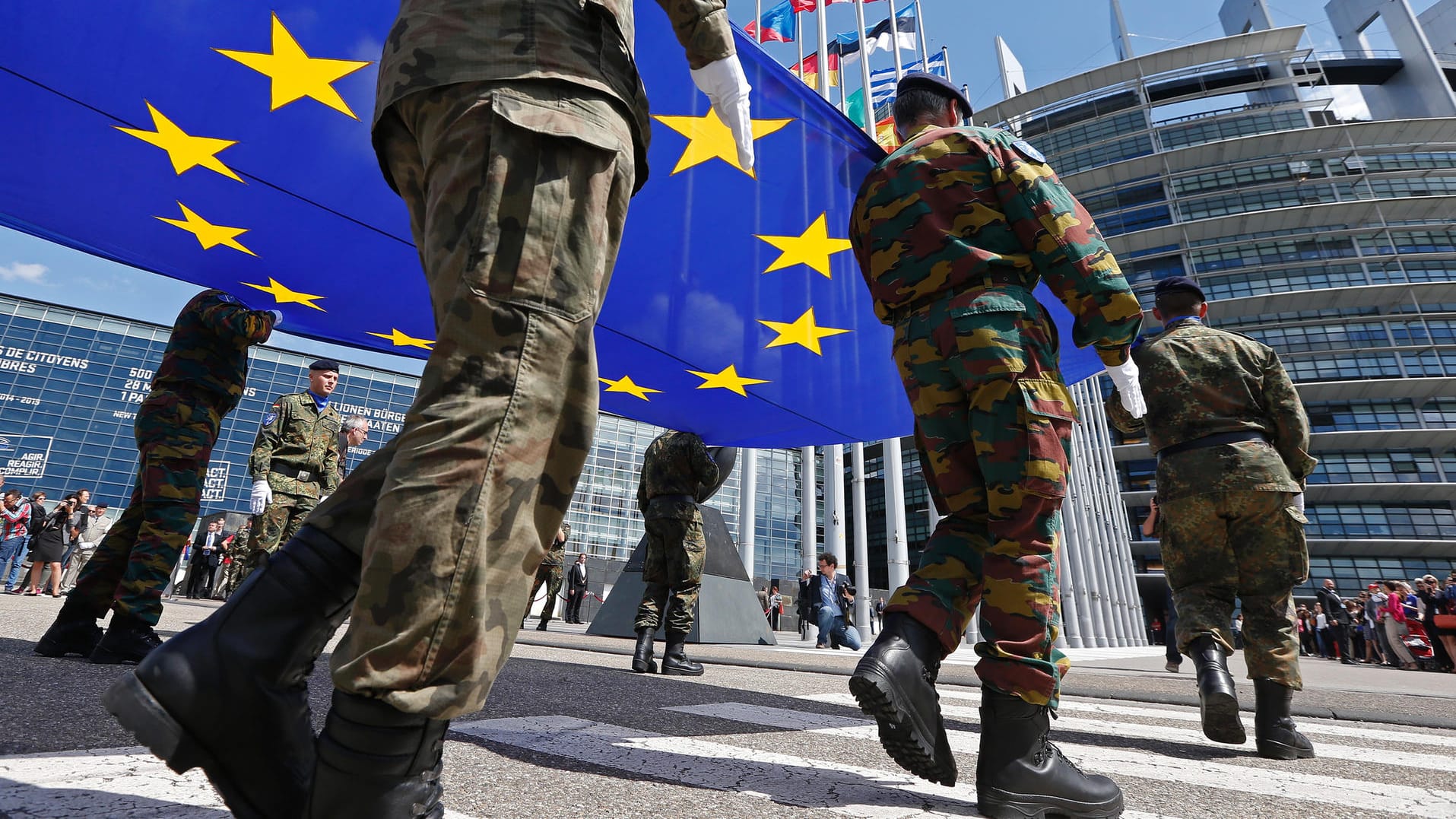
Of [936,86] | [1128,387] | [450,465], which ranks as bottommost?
[450,465]

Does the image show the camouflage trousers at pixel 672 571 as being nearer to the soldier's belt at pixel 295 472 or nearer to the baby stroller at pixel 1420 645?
the soldier's belt at pixel 295 472

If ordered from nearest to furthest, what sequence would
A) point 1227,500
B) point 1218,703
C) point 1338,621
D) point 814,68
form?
point 1218,703, point 1227,500, point 814,68, point 1338,621

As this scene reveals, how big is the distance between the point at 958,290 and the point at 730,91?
89 cm

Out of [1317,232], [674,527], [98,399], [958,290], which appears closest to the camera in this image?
A: [958,290]

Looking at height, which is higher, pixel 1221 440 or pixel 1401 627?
pixel 1221 440

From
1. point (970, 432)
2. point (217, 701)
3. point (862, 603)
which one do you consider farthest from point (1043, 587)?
point (862, 603)

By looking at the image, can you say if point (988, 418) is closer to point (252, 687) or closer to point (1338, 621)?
point (252, 687)

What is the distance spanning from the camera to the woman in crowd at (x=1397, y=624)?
1517 centimetres

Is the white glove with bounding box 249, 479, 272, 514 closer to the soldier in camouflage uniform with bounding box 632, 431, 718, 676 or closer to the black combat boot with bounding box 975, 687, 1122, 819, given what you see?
the soldier in camouflage uniform with bounding box 632, 431, 718, 676

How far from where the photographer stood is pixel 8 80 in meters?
2.56

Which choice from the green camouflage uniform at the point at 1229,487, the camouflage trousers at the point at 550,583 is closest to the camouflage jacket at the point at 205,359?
the green camouflage uniform at the point at 1229,487

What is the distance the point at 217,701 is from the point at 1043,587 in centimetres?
158

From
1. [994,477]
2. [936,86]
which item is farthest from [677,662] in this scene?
[936,86]

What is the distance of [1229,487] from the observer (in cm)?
290
